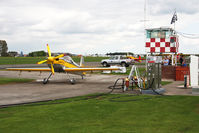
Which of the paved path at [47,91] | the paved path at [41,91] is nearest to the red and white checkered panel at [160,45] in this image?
the paved path at [47,91]

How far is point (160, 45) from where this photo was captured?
1831 cm

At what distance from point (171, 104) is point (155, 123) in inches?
108

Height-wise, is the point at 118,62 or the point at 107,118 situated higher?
the point at 118,62

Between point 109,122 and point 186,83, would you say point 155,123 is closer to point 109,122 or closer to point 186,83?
point 109,122

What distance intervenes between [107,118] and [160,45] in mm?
13178

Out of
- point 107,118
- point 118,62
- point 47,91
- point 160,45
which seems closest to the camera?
point 107,118

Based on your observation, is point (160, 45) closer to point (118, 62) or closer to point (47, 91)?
point (47, 91)

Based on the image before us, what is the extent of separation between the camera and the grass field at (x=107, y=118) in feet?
17.8

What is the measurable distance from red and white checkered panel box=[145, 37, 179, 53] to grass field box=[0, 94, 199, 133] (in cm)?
1000

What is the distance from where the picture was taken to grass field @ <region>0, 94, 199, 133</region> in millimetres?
5438

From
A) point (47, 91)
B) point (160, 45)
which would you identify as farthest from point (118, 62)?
point (47, 91)

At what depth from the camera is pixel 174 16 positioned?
17719mm

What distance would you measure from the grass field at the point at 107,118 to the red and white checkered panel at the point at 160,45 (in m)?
10.00

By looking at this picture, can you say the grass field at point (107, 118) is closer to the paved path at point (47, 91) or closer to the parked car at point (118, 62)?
the paved path at point (47, 91)
